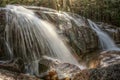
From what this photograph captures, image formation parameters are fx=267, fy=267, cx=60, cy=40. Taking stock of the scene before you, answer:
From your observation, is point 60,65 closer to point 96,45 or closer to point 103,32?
point 96,45

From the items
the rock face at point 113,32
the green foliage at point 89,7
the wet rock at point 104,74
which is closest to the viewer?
the wet rock at point 104,74

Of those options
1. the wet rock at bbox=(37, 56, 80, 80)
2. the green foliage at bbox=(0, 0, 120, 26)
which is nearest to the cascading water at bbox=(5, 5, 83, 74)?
the wet rock at bbox=(37, 56, 80, 80)

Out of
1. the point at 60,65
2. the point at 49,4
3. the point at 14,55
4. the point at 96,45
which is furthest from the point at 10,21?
the point at 49,4

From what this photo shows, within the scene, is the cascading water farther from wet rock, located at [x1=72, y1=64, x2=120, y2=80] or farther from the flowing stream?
wet rock, located at [x1=72, y1=64, x2=120, y2=80]

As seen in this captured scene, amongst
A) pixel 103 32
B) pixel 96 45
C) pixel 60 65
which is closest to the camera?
pixel 60 65

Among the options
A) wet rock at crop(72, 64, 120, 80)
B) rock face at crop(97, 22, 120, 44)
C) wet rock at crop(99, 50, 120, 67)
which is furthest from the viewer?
rock face at crop(97, 22, 120, 44)

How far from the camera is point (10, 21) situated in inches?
A: 359

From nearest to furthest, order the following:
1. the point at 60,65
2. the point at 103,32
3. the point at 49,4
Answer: the point at 60,65
the point at 103,32
the point at 49,4

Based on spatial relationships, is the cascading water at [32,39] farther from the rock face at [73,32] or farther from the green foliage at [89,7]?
the green foliage at [89,7]

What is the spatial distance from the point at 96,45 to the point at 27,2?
5418 millimetres

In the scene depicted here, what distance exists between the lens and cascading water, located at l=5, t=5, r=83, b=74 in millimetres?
8711

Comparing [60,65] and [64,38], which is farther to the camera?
[64,38]

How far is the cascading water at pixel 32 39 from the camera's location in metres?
8.71

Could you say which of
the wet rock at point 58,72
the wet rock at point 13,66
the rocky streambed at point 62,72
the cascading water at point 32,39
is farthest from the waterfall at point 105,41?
the wet rock at point 13,66
